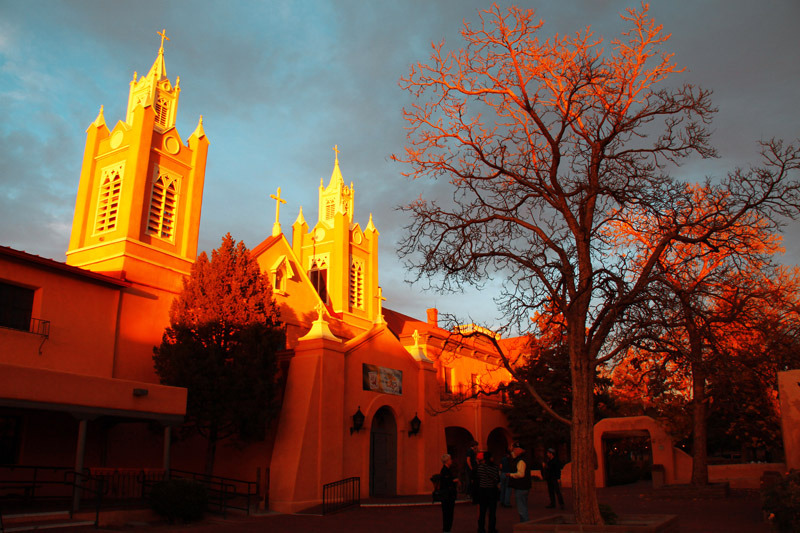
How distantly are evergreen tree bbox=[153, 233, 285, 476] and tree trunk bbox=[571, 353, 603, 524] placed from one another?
10.9 meters

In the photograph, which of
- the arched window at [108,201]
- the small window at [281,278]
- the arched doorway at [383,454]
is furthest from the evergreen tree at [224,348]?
the arched window at [108,201]

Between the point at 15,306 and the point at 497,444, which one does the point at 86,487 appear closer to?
the point at 15,306

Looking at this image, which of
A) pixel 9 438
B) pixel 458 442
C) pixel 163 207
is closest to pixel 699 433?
pixel 458 442

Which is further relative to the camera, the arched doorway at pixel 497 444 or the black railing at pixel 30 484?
the arched doorway at pixel 497 444

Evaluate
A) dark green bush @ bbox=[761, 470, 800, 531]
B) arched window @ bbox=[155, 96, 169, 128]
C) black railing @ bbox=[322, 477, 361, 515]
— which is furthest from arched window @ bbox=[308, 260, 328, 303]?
dark green bush @ bbox=[761, 470, 800, 531]

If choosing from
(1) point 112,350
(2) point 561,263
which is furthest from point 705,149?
(1) point 112,350

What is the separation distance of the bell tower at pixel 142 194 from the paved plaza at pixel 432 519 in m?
10.7

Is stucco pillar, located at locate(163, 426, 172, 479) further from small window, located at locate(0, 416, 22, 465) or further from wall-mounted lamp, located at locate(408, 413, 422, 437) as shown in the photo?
wall-mounted lamp, located at locate(408, 413, 422, 437)

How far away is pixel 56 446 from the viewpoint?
17922 mm

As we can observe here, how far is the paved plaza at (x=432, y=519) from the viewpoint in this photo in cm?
1392

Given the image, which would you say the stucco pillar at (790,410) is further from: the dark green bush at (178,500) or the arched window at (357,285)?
the arched window at (357,285)

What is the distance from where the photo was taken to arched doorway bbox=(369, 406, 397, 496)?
75.6 feet

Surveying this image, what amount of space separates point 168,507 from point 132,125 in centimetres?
1608

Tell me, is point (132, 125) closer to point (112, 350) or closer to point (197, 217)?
point (197, 217)
